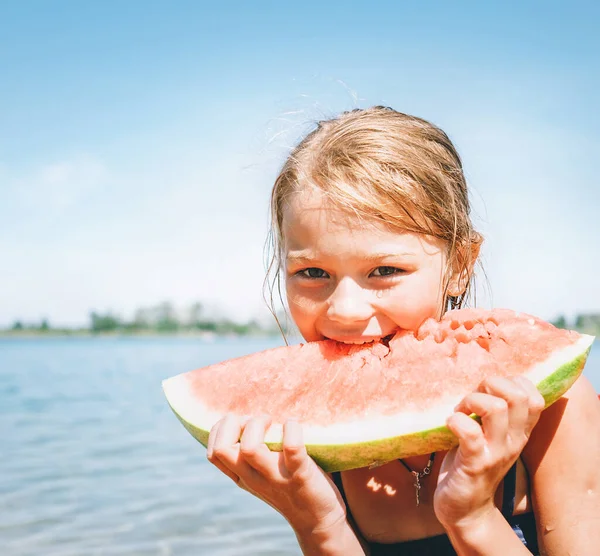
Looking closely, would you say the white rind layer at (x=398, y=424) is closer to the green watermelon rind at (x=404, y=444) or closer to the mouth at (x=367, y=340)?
the green watermelon rind at (x=404, y=444)

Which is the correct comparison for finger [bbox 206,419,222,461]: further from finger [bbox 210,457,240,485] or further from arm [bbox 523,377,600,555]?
arm [bbox 523,377,600,555]

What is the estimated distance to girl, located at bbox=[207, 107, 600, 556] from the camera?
1518 millimetres

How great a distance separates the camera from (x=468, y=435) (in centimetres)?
142

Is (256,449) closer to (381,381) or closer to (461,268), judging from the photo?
(381,381)

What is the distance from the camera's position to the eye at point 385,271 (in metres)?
1.92

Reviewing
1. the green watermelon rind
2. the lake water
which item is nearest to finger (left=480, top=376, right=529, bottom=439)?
the green watermelon rind

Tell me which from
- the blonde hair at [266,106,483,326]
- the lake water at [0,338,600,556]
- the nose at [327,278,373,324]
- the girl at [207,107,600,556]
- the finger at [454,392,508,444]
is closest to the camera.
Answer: the finger at [454,392,508,444]

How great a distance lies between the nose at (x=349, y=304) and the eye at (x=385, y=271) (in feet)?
0.25

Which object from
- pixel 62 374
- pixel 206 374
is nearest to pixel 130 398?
pixel 62 374

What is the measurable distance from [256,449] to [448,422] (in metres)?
0.48

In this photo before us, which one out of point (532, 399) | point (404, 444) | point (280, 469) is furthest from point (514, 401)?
point (280, 469)

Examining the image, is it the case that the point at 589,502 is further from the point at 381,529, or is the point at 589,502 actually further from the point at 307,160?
the point at 307,160

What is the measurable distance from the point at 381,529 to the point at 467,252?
0.98 metres

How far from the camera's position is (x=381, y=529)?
2.02 meters
